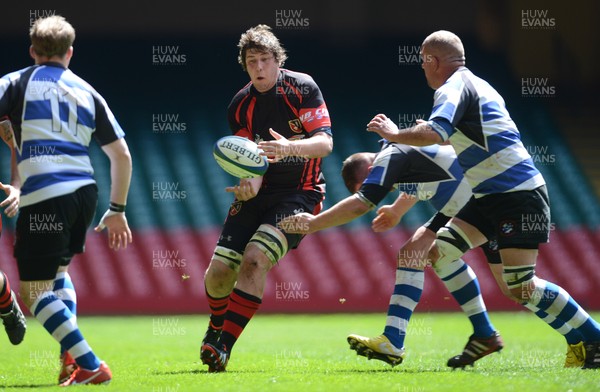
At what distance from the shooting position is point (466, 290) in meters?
6.59

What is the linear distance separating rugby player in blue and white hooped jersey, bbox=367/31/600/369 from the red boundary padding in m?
7.38

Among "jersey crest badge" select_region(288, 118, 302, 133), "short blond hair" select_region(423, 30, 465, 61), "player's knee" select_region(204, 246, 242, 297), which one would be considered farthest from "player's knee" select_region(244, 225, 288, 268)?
"short blond hair" select_region(423, 30, 465, 61)

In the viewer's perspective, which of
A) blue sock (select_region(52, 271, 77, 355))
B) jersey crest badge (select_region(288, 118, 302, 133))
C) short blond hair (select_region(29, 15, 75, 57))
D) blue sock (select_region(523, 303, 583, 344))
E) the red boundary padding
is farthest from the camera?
the red boundary padding

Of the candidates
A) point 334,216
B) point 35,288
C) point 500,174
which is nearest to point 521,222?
point 500,174

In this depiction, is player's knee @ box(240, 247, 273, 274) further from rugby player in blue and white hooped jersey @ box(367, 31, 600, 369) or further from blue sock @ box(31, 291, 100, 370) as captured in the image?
blue sock @ box(31, 291, 100, 370)

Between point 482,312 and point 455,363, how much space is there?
439 millimetres

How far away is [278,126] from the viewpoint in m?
6.82

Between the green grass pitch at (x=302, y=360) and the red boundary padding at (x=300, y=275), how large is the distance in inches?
41.5

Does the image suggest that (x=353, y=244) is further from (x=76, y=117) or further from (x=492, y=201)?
(x=76, y=117)

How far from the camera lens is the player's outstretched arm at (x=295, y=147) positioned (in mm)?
6000

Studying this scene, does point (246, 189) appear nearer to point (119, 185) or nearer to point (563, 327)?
point (119, 185)

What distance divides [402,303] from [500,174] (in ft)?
3.59

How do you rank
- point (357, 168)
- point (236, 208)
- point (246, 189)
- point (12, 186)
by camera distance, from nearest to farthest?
point (12, 186)
point (246, 189)
point (357, 168)
point (236, 208)

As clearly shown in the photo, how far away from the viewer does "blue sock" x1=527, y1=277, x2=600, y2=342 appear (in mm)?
6004
